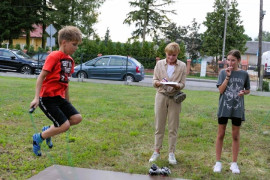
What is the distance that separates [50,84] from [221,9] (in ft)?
119

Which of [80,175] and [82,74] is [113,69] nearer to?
[82,74]

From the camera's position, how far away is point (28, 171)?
4.39 meters

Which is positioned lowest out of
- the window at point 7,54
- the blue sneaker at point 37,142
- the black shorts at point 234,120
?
the blue sneaker at point 37,142

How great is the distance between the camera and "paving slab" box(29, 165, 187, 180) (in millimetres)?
4164

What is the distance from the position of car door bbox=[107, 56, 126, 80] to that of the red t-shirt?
1353 centimetres

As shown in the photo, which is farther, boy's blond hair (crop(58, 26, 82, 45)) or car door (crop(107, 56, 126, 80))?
car door (crop(107, 56, 126, 80))

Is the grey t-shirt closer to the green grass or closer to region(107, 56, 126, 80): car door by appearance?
the green grass

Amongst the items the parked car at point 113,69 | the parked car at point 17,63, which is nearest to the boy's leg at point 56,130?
the parked car at point 113,69

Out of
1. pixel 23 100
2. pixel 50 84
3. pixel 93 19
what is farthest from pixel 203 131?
pixel 93 19

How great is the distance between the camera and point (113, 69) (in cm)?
1811

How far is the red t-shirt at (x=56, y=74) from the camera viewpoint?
4230mm

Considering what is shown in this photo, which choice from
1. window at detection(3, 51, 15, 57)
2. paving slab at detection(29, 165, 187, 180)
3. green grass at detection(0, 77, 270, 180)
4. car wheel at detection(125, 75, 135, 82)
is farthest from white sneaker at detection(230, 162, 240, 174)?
window at detection(3, 51, 15, 57)

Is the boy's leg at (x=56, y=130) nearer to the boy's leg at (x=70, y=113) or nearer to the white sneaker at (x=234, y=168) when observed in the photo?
the boy's leg at (x=70, y=113)

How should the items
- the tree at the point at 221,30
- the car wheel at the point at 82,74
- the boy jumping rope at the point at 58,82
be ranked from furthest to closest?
the tree at the point at 221,30, the car wheel at the point at 82,74, the boy jumping rope at the point at 58,82
